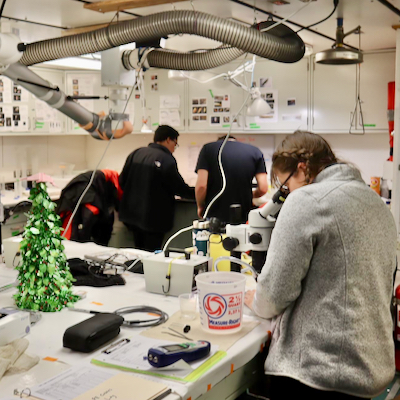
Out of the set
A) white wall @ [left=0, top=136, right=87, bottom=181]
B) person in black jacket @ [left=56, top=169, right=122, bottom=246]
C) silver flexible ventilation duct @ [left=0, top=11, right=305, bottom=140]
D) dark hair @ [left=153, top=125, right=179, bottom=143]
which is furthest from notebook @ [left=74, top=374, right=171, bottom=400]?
white wall @ [left=0, top=136, right=87, bottom=181]

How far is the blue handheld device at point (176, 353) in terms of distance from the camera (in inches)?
55.2

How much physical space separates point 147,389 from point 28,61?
2.36 metres

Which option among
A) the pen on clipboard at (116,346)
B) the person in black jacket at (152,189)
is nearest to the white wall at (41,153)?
the person in black jacket at (152,189)

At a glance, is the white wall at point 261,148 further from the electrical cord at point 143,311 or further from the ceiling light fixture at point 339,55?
the electrical cord at point 143,311

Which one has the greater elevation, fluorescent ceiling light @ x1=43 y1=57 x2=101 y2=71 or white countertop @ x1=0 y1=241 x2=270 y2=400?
fluorescent ceiling light @ x1=43 y1=57 x2=101 y2=71

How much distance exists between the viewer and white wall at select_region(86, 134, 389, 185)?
4795mm

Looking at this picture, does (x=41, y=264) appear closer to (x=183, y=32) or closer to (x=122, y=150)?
(x=183, y=32)

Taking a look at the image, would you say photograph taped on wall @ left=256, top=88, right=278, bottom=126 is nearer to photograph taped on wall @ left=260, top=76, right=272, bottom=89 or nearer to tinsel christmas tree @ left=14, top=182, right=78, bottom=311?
photograph taped on wall @ left=260, top=76, right=272, bottom=89

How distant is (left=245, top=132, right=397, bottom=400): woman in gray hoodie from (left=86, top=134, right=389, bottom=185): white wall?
247 cm

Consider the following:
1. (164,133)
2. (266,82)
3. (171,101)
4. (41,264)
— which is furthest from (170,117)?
(41,264)

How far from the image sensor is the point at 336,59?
3.28m

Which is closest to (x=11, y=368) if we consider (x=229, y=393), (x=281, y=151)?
(x=229, y=393)

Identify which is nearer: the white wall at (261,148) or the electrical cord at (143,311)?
the electrical cord at (143,311)

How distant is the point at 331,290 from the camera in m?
1.54
